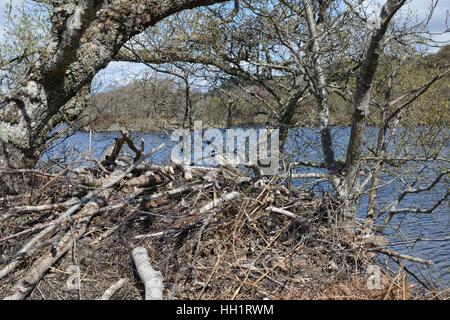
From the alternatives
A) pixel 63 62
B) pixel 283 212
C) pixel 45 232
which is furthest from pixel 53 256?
pixel 283 212

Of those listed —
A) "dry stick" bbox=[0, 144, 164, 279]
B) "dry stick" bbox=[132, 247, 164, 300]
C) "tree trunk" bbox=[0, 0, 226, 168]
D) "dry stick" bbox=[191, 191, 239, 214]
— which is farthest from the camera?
"tree trunk" bbox=[0, 0, 226, 168]

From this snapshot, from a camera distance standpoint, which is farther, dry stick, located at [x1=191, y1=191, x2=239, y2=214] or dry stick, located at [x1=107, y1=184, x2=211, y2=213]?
dry stick, located at [x1=107, y1=184, x2=211, y2=213]

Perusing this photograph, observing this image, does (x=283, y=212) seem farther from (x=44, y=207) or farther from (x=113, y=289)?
(x=44, y=207)

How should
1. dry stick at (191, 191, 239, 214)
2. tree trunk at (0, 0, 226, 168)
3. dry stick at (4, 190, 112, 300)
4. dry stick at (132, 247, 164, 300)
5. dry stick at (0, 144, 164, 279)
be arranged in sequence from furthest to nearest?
tree trunk at (0, 0, 226, 168) < dry stick at (191, 191, 239, 214) < dry stick at (0, 144, 164, 279) < dry stick at (4, 190, 112, 300) < dry stick at (132, 247, 164, 300)

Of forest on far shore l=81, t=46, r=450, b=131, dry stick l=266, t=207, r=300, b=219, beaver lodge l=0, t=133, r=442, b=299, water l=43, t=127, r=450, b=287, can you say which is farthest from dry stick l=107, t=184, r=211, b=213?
forest on far shore l=81, t=46, r=450, b=131

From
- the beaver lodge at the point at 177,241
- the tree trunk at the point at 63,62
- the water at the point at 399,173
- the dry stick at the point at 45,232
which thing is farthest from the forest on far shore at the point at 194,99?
the dry stick at the point at 45,232

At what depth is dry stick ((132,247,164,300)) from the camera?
3381 mm

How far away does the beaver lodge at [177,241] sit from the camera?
3619 millimetres

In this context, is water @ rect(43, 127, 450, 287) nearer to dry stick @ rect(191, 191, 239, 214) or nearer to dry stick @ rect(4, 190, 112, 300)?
dry stick @ rect(4, 190, 112, 300)

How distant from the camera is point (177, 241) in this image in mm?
4027

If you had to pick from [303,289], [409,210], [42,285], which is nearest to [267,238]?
[303,289]

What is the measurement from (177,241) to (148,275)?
511 millimetres

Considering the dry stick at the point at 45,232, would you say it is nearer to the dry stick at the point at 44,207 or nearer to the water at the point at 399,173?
the dry stick at the point at 44,207

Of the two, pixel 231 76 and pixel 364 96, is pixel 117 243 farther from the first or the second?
pixel 231 76
